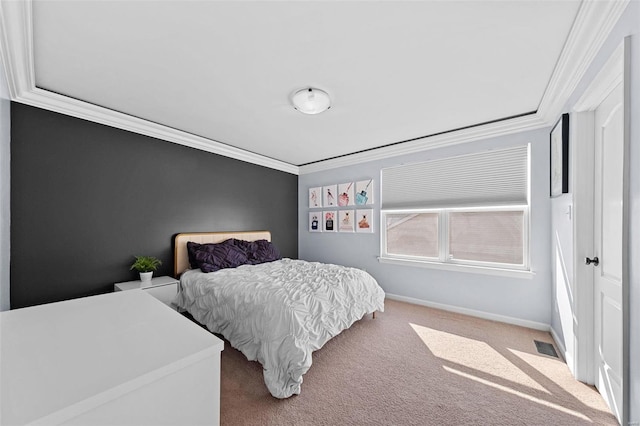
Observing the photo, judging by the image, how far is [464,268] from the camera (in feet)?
A: 10.7

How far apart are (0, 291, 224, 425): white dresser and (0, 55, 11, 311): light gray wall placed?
1525 mm

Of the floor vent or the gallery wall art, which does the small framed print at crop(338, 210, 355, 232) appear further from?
the floor vent

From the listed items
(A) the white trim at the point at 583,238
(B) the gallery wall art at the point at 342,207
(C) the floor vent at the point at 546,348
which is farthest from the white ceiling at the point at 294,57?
(C) the floor vent at the point at 546,348

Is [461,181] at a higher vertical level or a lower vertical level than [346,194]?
higher

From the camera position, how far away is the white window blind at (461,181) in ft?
9.92

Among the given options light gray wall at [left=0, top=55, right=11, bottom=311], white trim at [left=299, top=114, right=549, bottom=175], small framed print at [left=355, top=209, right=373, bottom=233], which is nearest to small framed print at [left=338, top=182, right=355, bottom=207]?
small framed print at [left=355, top=209, right=373, bottom=233]

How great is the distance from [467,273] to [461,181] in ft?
4.03

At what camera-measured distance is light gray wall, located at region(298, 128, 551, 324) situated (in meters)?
2.83

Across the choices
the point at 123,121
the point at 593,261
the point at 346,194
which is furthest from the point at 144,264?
the point at 593,261

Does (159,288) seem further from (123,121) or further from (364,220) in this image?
→ (364,220)

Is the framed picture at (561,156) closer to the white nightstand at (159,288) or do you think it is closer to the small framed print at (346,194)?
the small framed print at (346,194)

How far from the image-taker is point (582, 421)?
5.27 feet

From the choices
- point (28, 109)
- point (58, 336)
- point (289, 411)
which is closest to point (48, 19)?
point (28, 109)

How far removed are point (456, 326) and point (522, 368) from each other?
2.63ft
